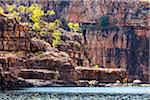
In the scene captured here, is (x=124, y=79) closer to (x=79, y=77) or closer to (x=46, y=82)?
(x=79, y=77)

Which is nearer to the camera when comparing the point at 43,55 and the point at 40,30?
the point at 43,55

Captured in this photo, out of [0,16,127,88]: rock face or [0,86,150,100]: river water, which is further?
[0,16,127,88]: rock face

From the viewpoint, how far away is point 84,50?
18950cm

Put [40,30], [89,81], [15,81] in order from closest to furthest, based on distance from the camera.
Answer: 1. [15,81]
2. [89,81]
3. [40,30]

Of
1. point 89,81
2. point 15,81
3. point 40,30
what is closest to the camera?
point 15,81

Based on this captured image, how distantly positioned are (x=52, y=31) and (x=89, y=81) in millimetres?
36091

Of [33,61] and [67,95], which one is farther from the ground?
[33,61]

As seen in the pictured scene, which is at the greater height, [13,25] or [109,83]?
[13,25]

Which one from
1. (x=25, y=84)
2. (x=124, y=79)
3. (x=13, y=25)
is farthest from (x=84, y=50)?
(x=25, y=84)

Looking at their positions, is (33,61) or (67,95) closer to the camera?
(67,95)

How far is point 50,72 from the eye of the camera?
144m

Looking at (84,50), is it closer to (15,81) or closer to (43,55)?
(43,55)

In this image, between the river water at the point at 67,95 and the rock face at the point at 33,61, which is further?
the rock face at the point at 33,61

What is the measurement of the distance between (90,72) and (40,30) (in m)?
32.1
